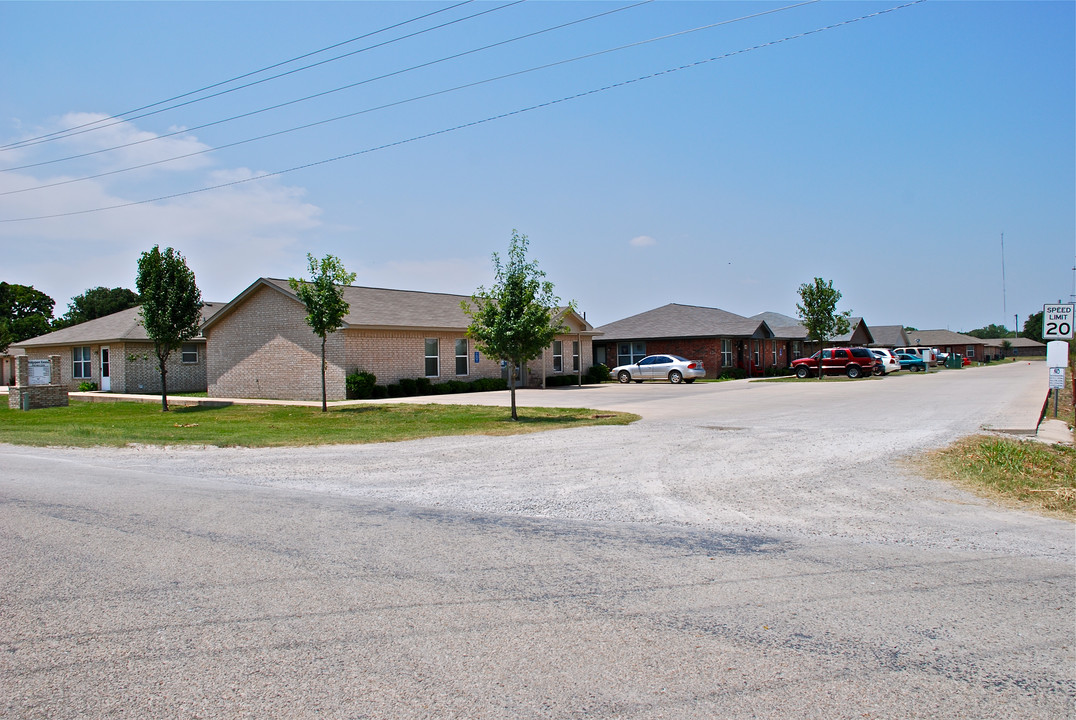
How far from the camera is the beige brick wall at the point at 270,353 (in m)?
28.0

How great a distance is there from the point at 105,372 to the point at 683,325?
3105cm

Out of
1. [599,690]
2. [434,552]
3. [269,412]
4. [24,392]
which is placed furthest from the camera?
[24,392]

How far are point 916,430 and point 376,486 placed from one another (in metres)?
11.5

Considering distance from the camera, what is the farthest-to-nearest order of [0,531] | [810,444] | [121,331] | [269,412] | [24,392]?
[121,331]
[24,392]
[269,412]
[810,444]
[0,531]

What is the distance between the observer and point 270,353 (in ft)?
97.5

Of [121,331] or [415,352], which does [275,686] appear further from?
[121,331]

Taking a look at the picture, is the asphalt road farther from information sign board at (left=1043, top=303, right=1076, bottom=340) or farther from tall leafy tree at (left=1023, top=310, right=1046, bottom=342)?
tall leafy tree at (left=1023, top=310, right=1046, bottom=342)

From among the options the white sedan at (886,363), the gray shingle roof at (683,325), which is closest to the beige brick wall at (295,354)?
the gray shingle roof at (683,325)

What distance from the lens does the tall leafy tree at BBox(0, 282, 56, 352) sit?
71.6 m

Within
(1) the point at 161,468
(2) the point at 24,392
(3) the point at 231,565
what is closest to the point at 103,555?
(3) the point at 231,565

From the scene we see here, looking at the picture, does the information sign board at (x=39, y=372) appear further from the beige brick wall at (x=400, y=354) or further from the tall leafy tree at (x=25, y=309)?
the tall leafy tree at (x=25, y=309)

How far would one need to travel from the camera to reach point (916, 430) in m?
15.7

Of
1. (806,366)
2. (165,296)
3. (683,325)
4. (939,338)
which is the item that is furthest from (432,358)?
(939,338)

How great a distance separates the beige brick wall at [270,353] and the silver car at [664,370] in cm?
1735
